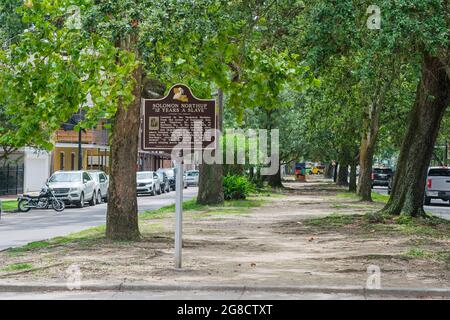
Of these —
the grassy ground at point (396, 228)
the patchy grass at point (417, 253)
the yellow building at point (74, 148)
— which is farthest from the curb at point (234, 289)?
the yellow building at point (74, 148)

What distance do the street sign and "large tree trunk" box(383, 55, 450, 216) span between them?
38.7 feet

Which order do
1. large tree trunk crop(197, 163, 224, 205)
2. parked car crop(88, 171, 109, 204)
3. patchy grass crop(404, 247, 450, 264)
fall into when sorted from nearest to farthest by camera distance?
patchy grass crop(404, 247, 450, 264)
large tree trunk crop(197, 163, 224, 205)
parked car crop(88, 171, 109, 204)

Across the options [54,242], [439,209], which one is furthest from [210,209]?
[54,242]

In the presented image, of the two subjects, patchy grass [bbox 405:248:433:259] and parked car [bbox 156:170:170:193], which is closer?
patchy grass [bbox 405:248:433:259]

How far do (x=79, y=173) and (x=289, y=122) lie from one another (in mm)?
21521

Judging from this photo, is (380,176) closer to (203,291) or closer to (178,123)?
(178,123)

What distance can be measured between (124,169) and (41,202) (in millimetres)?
18484

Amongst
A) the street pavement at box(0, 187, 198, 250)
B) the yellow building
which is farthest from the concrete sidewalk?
the yellow building

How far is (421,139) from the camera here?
958 inches

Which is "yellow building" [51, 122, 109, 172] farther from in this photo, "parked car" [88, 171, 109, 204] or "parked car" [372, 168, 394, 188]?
"parked car" [372, 168, 394, 188]

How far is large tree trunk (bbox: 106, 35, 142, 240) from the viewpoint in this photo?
56.6ft

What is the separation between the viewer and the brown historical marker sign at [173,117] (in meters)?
13.2

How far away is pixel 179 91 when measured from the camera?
43.9 feet

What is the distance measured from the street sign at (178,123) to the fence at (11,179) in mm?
40668
